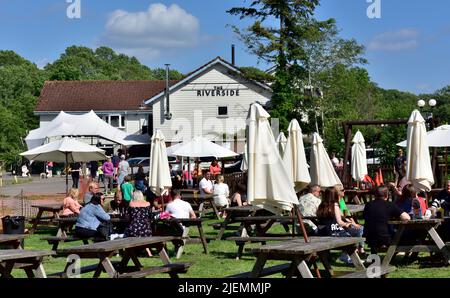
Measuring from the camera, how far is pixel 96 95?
7294 centimetres

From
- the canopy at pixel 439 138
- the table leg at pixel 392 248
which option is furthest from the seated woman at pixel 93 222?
the canopy at pixel 439 138

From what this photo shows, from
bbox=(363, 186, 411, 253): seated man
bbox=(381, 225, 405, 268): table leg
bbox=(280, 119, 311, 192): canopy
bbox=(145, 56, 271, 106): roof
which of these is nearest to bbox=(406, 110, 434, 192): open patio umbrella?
bbox=(363, 186, 411, 253): seated man

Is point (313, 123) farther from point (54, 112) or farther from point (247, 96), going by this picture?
point (54, 112)

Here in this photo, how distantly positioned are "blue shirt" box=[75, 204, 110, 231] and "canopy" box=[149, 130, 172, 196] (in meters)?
3.50

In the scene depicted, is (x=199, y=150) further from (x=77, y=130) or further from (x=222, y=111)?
(x=222, y=111)

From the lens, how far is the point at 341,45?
167 ft

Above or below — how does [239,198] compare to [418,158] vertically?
below

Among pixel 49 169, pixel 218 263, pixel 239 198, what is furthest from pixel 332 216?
pixel 49 169

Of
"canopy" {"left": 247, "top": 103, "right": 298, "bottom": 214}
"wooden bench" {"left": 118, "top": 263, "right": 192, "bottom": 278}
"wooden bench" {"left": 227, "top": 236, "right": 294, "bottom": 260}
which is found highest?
"canopy" {"left": 247, "top": 103, "right": 298, "bottom": 214}

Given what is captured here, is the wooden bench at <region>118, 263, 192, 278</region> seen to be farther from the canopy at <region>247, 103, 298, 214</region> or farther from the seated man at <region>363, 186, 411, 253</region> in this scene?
the seated man at <region>363, 186, 411, 253</region>

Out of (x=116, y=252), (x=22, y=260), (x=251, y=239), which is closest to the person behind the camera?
(x=22, y=260)

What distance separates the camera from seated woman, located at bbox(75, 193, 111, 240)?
48.7ft

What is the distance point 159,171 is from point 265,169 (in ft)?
26.0
